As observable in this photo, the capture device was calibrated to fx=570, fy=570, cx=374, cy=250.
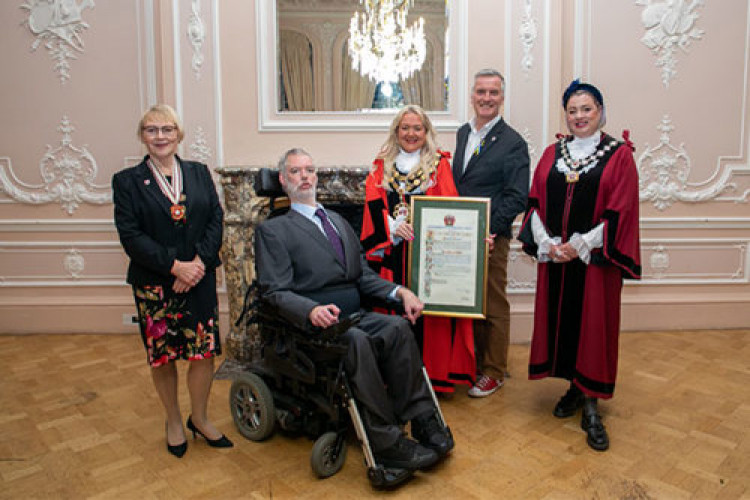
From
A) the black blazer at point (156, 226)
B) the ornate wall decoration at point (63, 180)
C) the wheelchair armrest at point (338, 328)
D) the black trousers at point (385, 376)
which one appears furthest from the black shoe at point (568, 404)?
the ornate wall decoration at point (63, 180)

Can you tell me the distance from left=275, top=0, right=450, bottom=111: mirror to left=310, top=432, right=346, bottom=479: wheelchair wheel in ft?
8.77

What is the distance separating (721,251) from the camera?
4.58 metres

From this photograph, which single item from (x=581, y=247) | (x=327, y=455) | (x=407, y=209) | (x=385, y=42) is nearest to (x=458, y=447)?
(x=327, y=455)

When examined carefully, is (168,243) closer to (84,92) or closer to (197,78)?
(197,78)

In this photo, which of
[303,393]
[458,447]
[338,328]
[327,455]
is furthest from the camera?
[458,447]

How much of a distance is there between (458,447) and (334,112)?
2672 millimetres

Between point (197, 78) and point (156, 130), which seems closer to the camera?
point (156, 130)

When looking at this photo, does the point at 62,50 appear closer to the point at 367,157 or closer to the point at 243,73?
the point at 243,73

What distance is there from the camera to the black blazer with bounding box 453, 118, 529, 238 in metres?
3.18

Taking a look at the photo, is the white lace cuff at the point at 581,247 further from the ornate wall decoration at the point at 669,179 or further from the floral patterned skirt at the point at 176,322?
the ornate wall decoration at the point at 669,179

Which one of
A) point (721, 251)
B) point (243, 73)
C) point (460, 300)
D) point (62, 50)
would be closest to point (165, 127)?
point (460, 300)

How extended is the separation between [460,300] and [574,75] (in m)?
2.36

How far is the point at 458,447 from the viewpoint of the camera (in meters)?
2.68

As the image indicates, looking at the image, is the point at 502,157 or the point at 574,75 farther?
the point at 574,75
